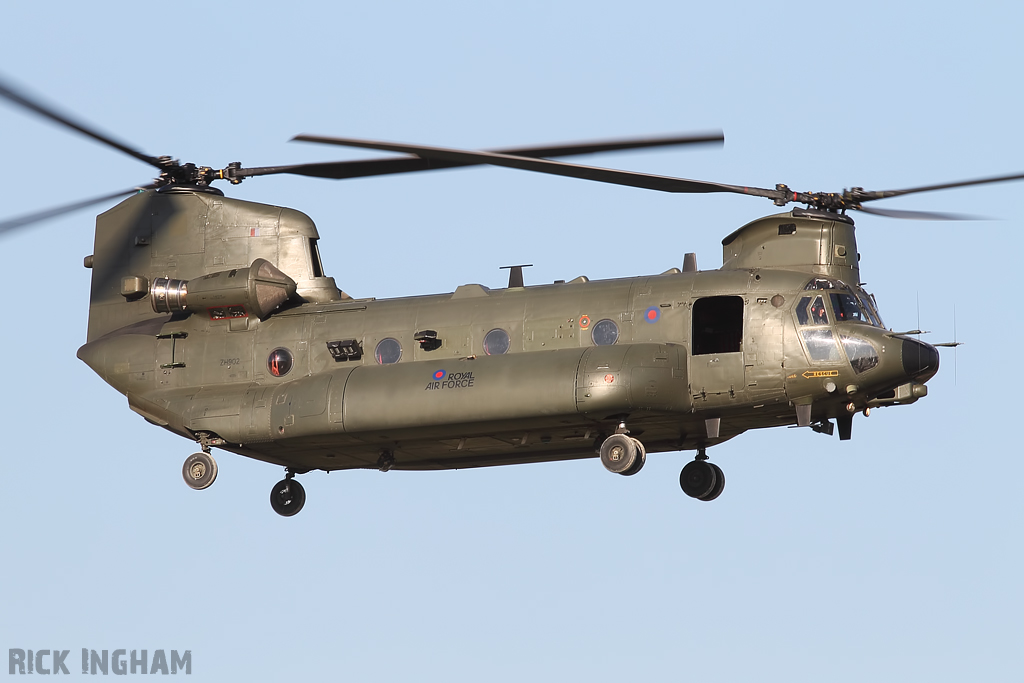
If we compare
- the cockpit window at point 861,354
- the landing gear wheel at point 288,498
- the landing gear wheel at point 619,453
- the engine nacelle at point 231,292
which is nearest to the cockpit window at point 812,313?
the cockpit window at point 861,354

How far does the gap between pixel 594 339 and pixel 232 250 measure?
8.35 metres

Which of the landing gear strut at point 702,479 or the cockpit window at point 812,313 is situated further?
the landing gear strut at point 702,479

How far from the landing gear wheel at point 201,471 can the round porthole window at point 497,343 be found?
5.91 meters

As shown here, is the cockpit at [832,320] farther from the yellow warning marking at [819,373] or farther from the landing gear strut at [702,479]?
the landing gear strut at [702,479]

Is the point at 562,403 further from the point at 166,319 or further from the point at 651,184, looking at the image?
the point at 166,319

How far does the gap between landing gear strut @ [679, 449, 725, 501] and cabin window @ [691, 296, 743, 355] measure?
260 cm

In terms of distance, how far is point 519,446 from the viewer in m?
35.2

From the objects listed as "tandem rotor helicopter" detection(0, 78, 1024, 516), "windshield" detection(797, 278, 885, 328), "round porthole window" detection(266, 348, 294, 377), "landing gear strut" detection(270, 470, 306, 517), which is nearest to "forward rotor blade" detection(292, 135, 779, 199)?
"tandem rotor helicopter" detection(0, 78, 1024, 516)

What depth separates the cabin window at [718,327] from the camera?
34031 mm

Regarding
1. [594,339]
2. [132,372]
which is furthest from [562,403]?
[132,372]

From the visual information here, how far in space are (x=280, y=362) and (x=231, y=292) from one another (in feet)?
5.56

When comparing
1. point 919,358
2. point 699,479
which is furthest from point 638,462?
point 919,358

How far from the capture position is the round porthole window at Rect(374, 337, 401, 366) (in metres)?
35.4

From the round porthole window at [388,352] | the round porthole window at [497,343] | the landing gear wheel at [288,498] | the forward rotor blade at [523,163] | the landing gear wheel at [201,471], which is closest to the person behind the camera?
the forward rotor blade at [523,163]
